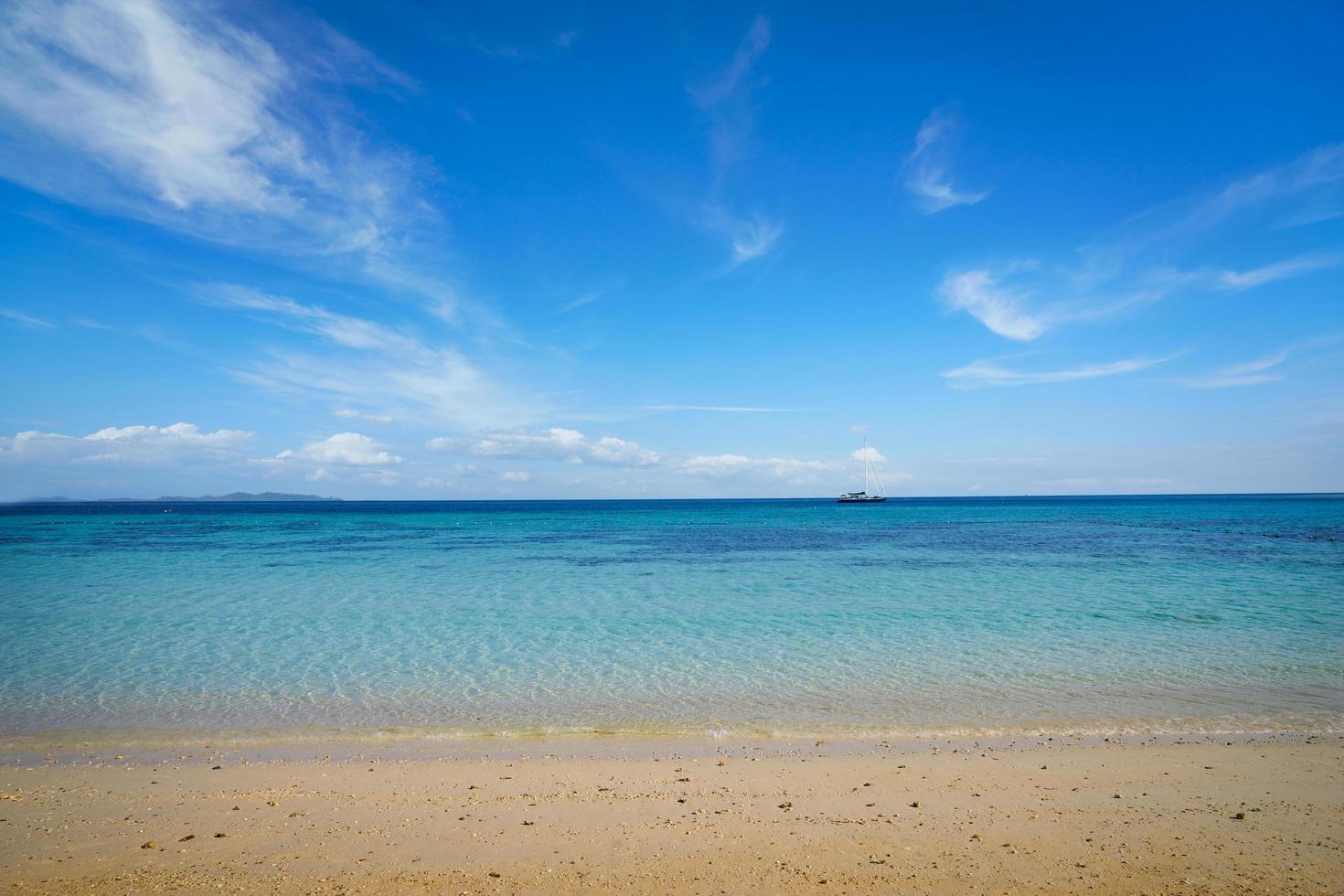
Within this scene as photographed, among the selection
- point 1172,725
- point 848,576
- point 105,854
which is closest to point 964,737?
point 1172,725

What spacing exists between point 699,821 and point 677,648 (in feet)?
26.2

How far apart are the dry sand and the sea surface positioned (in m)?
1.39

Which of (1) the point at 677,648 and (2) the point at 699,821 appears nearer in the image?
(2) the point at 699,821

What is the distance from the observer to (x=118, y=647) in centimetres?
1455

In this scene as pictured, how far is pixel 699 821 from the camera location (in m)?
6.71

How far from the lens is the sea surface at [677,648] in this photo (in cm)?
1034

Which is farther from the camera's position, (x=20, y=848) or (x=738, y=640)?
(x=738, y=640)

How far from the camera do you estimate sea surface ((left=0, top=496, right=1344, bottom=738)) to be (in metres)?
10.3

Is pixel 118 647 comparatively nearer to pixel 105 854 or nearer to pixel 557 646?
pixel 557 646

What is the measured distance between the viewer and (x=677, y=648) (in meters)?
14.6

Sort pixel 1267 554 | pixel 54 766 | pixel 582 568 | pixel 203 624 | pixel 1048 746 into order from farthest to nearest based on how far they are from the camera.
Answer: pixel 1267 554, pixel 582 568, pixel 203 624, pixel 1048 746, pixel 54 766

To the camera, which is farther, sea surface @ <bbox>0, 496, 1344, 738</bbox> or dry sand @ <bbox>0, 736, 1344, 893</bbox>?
sea surface @ <bbox>0, 496, 1344, 738</bbox>

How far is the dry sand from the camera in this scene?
5.68 metres

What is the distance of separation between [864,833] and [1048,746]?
426 centimetres
